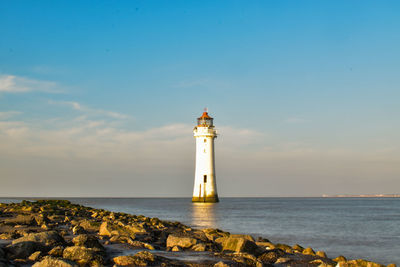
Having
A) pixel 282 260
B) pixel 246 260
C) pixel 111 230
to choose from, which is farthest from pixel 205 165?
pixel 246 260

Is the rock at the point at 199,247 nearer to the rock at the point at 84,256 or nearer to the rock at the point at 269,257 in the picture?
the rock at the point at 269,257

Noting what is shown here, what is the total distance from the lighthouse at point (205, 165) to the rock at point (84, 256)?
38043mm

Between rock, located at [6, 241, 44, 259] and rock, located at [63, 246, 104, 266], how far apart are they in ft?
2.34

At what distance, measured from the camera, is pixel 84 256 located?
23.4ft

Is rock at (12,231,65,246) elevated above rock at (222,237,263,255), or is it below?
above

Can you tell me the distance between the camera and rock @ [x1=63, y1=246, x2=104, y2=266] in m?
7.05

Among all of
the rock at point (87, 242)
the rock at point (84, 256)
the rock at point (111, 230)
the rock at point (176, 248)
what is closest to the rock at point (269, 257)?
the rock at point (176, 248)

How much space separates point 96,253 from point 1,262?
57.4 inches

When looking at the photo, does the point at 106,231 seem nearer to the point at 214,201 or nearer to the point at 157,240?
the point at 157,240

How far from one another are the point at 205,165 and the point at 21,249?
3801 centimetres

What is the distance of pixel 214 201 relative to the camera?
152ft

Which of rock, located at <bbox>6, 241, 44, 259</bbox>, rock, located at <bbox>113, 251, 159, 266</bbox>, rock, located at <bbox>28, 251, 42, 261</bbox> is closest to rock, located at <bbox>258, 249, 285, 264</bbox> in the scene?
rock, located at <bbox>113, 251, 159, 266</bbox>

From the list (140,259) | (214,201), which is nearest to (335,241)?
(140,259)

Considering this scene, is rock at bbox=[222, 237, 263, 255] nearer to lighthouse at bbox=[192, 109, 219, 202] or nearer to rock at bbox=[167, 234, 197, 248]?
rock at bbox=[167, 234, 197, 248]
